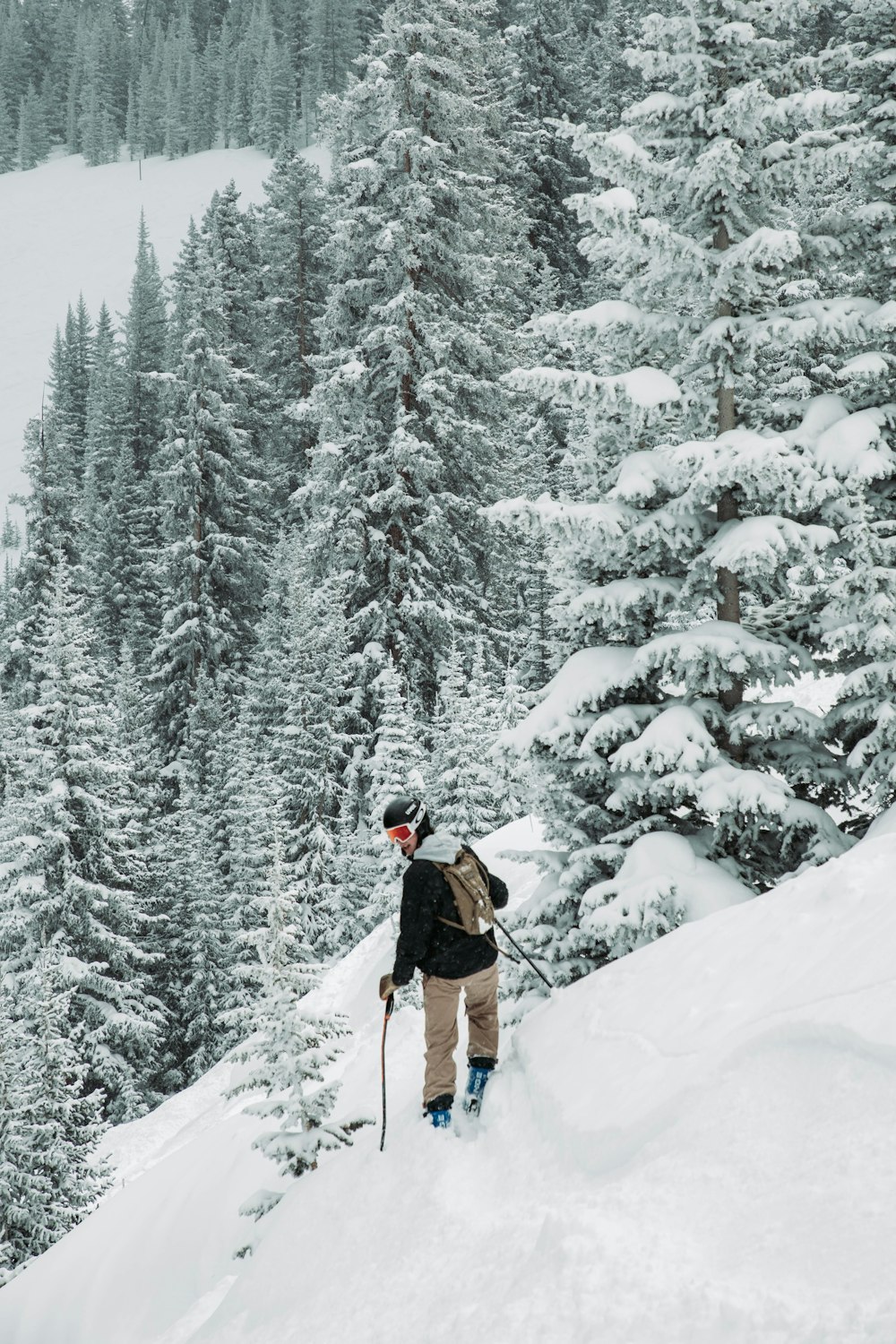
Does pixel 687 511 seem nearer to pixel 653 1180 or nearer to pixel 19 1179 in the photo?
pixel 653 1180

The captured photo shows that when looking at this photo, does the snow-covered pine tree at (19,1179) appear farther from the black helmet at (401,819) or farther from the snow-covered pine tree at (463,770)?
the black helmet at (401,819)

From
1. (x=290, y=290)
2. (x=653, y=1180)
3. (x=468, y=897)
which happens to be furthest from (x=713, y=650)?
(x=290, y=290)

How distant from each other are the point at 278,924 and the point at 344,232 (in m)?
20.1

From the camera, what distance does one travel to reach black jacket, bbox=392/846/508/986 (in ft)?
18.5

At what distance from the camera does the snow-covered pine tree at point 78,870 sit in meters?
21.2

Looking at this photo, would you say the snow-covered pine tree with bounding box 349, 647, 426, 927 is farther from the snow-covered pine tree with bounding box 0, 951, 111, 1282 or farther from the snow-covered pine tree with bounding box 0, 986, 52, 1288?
the snow-covered pine tree with bounding box 0, 986, 52, 1288

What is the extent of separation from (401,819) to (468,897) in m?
0.63

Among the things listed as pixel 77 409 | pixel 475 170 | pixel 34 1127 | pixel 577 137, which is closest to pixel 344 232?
pixel 475 170

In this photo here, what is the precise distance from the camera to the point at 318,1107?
23.3 feet

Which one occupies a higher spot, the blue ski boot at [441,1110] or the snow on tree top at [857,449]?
the snow on tree top at [857,449]

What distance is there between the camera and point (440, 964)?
5.78 m

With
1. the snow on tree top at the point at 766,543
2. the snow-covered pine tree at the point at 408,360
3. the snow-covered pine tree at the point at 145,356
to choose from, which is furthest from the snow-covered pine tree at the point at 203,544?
the snow on tree top at the point at 766,543

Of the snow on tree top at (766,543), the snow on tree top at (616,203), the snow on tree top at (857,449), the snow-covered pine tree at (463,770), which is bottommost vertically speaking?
the snow-covered pine tree at (463,770)

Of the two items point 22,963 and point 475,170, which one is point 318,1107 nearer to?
point 22,963
